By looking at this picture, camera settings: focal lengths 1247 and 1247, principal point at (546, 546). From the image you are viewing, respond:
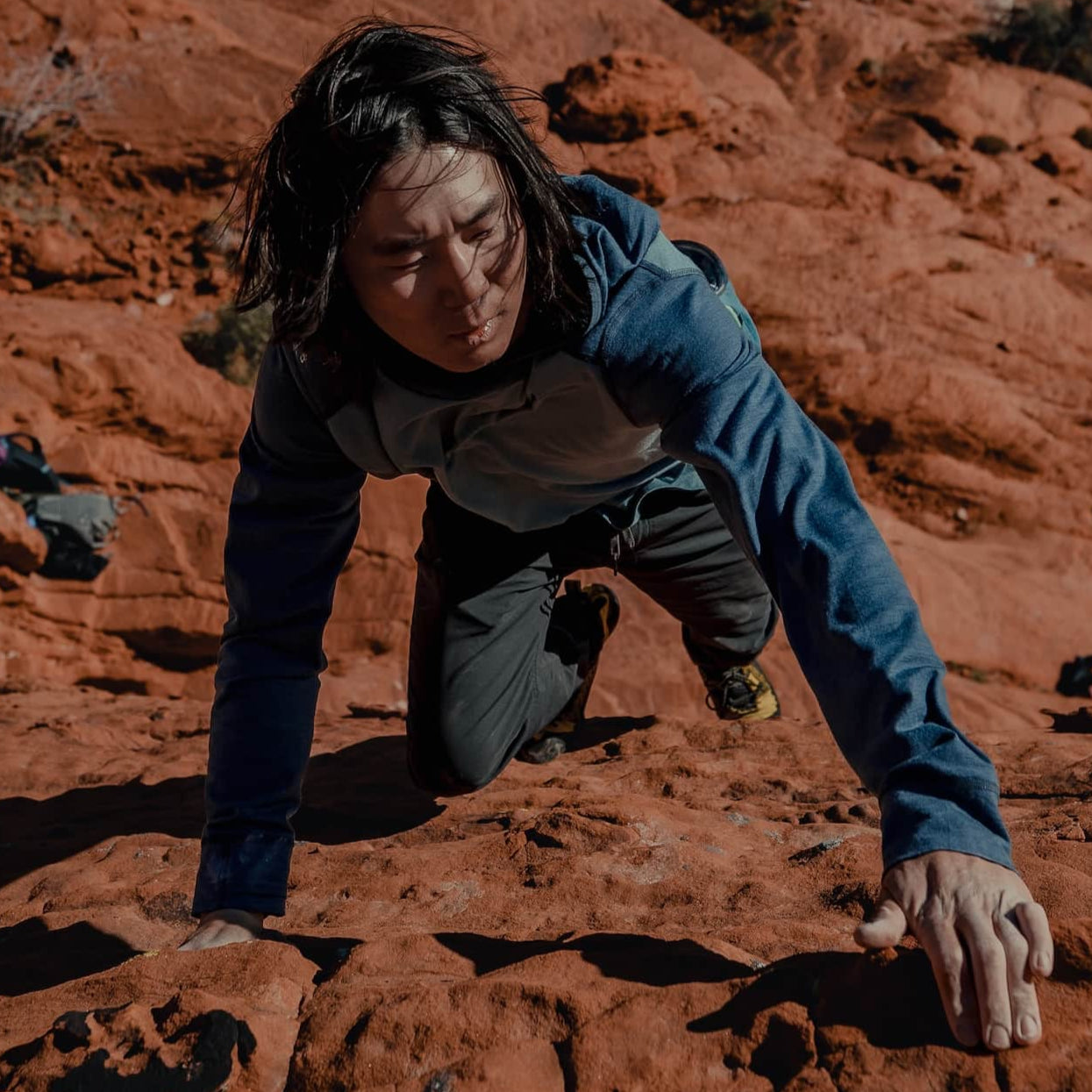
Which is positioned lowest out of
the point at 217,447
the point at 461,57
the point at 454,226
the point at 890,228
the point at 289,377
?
the point at 217,447

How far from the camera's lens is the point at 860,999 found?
1477 mm

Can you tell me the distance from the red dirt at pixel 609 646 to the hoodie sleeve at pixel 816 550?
0.81 feet

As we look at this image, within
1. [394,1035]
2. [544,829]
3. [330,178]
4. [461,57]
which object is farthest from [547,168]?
[544,829]

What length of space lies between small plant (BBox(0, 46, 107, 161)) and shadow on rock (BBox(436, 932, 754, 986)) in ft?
25.2

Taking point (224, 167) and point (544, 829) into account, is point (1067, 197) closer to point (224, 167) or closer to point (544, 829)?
point (224, 167)

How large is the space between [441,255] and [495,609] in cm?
108

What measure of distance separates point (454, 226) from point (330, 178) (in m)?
0.18

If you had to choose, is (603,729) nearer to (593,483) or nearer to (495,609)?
(495,609)

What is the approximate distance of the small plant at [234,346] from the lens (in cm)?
662

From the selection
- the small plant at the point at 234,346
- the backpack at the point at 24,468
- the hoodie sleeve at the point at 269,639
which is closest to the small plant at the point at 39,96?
the small plant at the point at 234,346

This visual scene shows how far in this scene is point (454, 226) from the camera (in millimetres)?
1627

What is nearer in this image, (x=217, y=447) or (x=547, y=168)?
(x=547, y=168)

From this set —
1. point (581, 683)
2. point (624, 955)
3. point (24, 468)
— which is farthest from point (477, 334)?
point (24, 468)

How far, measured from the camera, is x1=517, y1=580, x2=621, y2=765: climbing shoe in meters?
3.14
